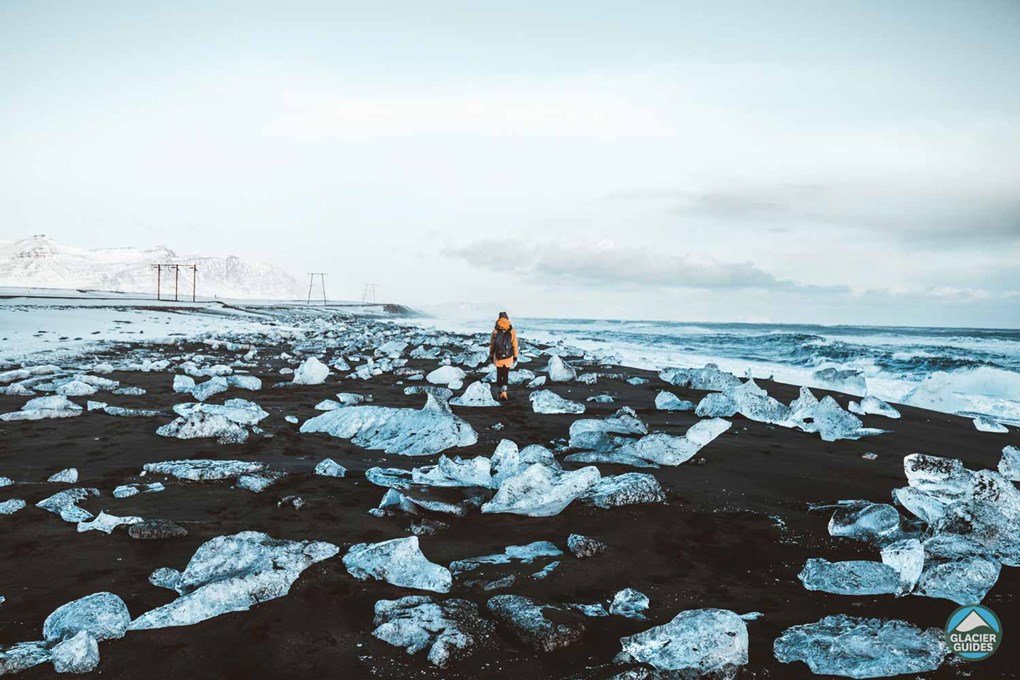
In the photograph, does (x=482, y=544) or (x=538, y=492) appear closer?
(x=482, y=544)

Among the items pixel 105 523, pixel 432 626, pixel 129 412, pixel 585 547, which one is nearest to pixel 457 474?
pixel 585 547

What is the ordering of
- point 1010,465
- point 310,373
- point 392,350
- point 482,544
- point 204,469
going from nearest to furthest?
point 482,544, point 204,469, point 1010,465, point 310,373, point 392,350

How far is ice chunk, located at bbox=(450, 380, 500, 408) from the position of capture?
756 centimetres

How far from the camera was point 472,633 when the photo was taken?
86.8 inches

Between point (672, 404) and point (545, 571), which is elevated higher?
point (672, 404)

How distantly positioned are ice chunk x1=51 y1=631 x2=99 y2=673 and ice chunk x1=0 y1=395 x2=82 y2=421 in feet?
16.5

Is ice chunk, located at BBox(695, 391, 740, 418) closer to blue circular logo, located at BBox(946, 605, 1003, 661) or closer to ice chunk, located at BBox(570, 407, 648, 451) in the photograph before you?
ice chunk, located at BBox(570, 407, 648, 451)

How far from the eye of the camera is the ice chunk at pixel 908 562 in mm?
2541

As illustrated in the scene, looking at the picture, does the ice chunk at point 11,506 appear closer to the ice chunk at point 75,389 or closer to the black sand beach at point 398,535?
the black sand beach at point 398,535

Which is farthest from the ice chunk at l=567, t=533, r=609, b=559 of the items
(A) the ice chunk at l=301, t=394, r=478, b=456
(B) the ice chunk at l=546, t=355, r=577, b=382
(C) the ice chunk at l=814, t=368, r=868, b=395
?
(C) the ice chunk at l=814, t=368, r=868, b=395

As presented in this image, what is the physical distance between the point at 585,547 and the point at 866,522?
1730 mm

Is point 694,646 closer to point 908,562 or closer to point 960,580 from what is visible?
point 908,562

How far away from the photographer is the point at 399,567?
2.70 meters

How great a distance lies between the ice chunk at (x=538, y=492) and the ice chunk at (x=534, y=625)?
1185 mm
